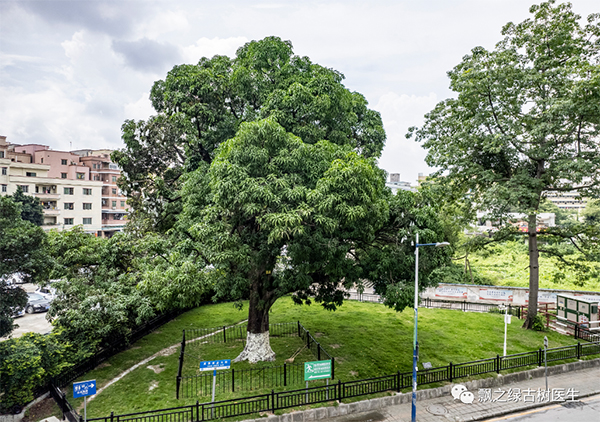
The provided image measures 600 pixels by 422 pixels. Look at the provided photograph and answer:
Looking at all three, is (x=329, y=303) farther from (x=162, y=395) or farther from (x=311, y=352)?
(x=162, y=395)

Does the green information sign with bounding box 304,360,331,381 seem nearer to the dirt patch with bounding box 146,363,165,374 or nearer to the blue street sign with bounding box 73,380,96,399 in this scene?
the blue street sign with bounding box 73,380,96,399

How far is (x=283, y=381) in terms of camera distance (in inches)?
574

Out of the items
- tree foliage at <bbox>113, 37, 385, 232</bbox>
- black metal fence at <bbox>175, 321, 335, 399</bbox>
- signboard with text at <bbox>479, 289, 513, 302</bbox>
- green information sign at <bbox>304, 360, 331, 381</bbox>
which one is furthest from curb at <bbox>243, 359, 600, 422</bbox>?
tree foliage at <bbox>113, 37, 385, 232</bbox>

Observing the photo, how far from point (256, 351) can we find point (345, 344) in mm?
4893

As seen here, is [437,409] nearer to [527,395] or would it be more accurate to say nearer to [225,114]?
[527,395]

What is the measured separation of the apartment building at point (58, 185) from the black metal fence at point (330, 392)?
35.1m

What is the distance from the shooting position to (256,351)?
16344 mm

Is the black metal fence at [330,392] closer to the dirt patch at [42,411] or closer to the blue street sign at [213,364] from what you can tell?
the blue street sign at [213,364]

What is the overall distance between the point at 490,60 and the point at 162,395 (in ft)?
71.2

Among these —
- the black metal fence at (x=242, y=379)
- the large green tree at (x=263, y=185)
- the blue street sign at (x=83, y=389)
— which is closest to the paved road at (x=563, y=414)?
the large green tree at (x=263, y=185)

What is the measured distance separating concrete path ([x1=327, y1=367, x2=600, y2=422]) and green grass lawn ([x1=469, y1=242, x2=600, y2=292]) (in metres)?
11.8

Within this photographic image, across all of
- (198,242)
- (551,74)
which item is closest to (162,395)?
(198,242)

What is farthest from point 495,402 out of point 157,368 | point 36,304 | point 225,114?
point 36,304

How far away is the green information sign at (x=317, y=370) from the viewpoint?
12787 millimetres
